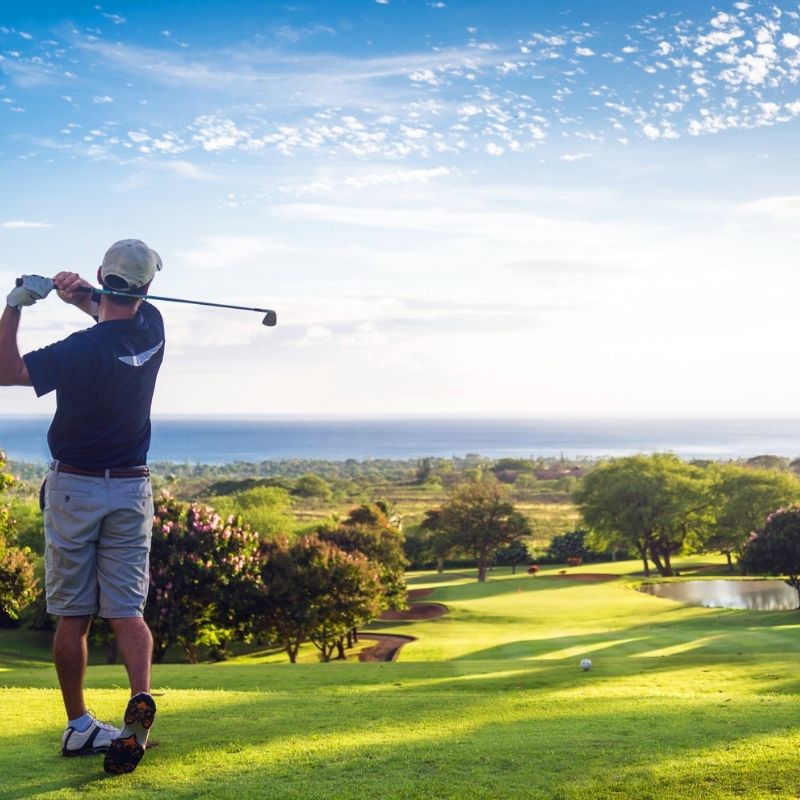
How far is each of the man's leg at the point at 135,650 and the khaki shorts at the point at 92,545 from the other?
7cm

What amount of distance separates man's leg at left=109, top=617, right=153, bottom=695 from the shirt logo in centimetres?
165

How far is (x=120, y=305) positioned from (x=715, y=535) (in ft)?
224

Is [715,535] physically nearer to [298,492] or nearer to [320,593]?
[320,593]

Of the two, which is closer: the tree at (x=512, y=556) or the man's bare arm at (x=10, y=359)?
the man's bare arm at (x=10, y=359)

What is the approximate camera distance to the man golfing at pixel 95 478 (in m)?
5.45

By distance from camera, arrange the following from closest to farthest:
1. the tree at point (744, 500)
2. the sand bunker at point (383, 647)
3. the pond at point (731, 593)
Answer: the sand bunker at point (383, 647) → the pond at point (731, 593) → the tree at point (744, 500)

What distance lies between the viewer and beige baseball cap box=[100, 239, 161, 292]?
5.75m

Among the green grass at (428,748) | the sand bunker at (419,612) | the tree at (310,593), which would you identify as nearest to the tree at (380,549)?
the sand bunker at (419,612)

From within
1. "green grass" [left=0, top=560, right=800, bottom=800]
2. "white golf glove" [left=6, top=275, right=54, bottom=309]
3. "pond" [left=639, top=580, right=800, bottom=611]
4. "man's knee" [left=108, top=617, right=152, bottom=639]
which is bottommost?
"pond" [left=639, top=580, right=800, bottom=611]

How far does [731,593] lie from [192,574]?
124 feet

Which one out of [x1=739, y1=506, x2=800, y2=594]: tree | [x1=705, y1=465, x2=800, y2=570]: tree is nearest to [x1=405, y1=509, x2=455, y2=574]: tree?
[x1=705, y1=465, x2=800, y2=570]: tree

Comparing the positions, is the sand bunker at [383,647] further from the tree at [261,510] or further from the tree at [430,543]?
the tree at [430,543]

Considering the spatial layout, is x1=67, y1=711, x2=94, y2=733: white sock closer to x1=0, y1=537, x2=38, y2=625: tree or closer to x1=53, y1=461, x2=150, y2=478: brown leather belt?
x1=53, y1=461, x2=150, y2=478: brown leather belt

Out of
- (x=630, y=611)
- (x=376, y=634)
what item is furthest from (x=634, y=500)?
(x=376, y=634)
